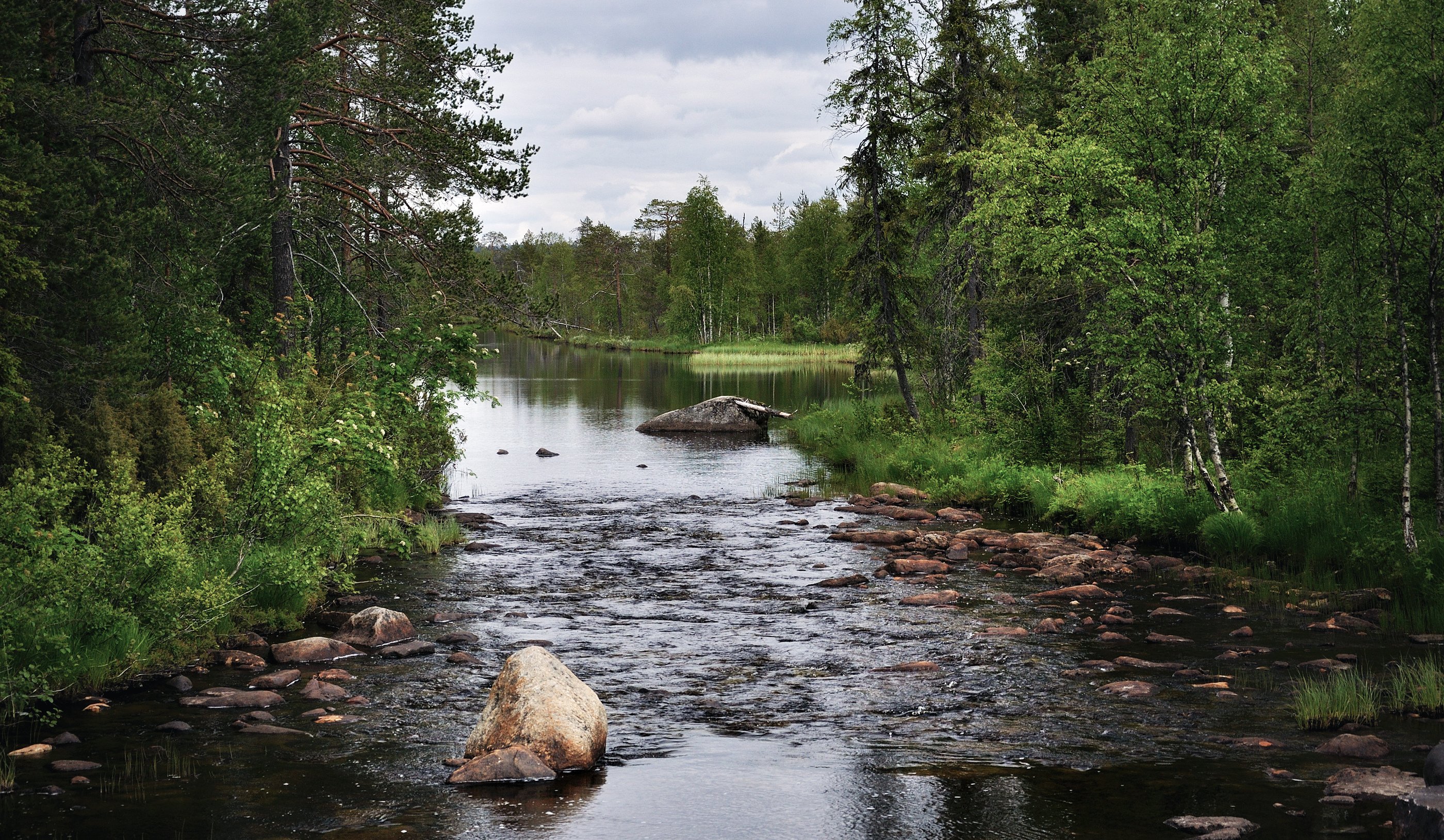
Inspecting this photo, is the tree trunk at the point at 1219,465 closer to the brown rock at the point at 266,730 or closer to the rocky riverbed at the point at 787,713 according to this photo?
the rocky riverbed at the point at 787,713

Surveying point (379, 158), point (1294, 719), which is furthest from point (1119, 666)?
point (379, 158)

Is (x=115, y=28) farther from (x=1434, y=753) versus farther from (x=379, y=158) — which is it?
(x=1434, y=753)

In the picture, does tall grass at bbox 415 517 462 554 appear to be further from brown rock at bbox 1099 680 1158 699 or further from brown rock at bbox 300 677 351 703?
brown rock at bbox 1099 680 1158 699

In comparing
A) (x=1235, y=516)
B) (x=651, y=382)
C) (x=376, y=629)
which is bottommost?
(x=376, y=629)

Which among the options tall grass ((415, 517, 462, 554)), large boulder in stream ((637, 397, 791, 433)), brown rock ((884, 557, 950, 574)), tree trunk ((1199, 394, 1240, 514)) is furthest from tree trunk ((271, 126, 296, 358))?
large boulder in stream ((637, 397, 791, 433))

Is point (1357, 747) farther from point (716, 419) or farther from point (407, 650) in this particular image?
point (716, 419)

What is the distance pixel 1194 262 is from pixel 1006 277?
21.9 feet

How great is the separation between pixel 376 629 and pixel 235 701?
2952 mm

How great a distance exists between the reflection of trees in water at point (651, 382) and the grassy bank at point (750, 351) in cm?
271

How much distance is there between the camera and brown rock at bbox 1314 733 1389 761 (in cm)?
1076

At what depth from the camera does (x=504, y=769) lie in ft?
34.6

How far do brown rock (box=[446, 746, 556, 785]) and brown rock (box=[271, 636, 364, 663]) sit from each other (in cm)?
478

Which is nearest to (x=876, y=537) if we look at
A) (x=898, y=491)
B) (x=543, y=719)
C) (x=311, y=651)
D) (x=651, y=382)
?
(x=898, y=491)

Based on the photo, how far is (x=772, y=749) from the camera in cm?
1138
